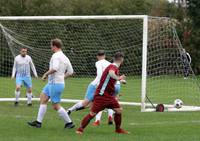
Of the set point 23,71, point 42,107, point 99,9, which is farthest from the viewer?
point 99,9

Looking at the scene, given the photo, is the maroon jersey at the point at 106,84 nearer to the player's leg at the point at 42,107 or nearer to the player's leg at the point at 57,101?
the player's leg at the point at 57,101

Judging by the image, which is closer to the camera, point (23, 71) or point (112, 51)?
point (23, 71)

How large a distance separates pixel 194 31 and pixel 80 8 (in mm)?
8737

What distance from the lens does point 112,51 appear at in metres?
25.6

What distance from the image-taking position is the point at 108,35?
24859 mm

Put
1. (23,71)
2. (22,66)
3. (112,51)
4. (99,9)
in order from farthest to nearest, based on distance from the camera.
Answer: (99,9) < (112,51) < (23,71) < (22,66)

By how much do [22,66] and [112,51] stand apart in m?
6.49

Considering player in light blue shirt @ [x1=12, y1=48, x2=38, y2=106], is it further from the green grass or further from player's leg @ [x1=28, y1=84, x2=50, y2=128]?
player's leg @ [x1=28, y1=84, x2=50, y2=128]

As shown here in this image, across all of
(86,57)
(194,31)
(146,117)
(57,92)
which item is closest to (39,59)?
(86,57)

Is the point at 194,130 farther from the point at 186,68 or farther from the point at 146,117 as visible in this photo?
the point at 186,68

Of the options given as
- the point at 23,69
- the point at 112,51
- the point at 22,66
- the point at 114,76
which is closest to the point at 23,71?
the point at 23,69

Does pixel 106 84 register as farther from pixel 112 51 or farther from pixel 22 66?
pixel 112 51

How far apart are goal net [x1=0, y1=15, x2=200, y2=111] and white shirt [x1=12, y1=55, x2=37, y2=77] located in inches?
52.6

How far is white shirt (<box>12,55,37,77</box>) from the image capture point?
20.0 meters
